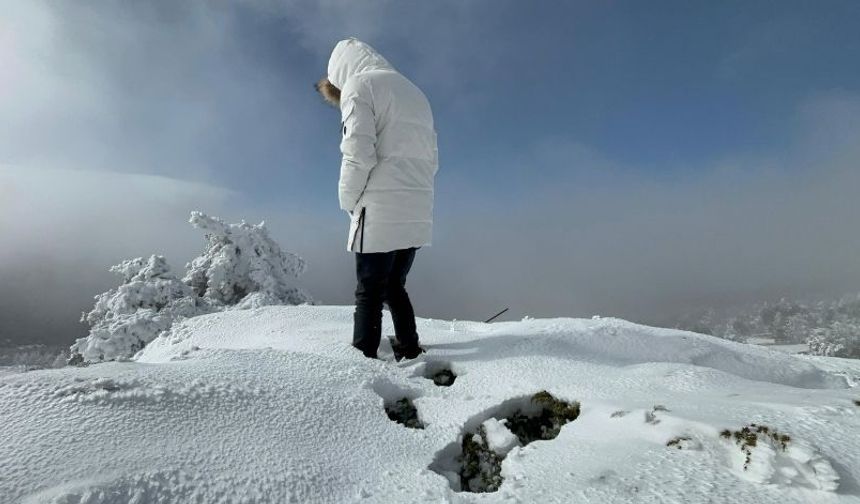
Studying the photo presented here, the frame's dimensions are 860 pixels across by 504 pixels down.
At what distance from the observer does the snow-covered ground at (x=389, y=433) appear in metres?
2.03

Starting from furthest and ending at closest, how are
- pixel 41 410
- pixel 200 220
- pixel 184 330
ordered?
pixel 200 220 < pixel 184 330 < pixel 41 410

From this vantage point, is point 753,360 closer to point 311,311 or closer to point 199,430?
point 199,430

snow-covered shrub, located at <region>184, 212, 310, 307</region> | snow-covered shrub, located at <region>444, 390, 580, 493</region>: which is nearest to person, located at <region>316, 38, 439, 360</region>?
snow-covered shrub, located at <region>444, 390, 580, 493</region>

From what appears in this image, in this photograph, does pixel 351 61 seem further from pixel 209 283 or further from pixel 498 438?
pixel 209 283

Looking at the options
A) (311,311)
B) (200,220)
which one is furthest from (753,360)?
(200,220)

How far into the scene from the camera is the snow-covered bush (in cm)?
1469

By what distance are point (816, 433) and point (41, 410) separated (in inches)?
157

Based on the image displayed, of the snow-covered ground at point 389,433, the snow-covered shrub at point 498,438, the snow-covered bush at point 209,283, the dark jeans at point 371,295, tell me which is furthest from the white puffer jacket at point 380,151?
the snow-covered bush at point 209,283

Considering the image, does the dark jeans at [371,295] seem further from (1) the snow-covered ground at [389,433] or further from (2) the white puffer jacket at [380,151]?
(1) the snow-covered ground at [389,433]

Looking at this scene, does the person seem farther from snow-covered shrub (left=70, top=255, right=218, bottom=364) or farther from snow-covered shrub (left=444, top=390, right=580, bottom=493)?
snow-covered shrub (left=70, top=255, right=218, bottom=364)

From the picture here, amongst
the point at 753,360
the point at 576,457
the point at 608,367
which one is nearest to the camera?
the point at 576,457

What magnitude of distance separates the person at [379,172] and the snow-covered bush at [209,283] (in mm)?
10940

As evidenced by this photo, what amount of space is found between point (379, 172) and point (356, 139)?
39cm

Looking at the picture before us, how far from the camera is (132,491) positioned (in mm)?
1950
